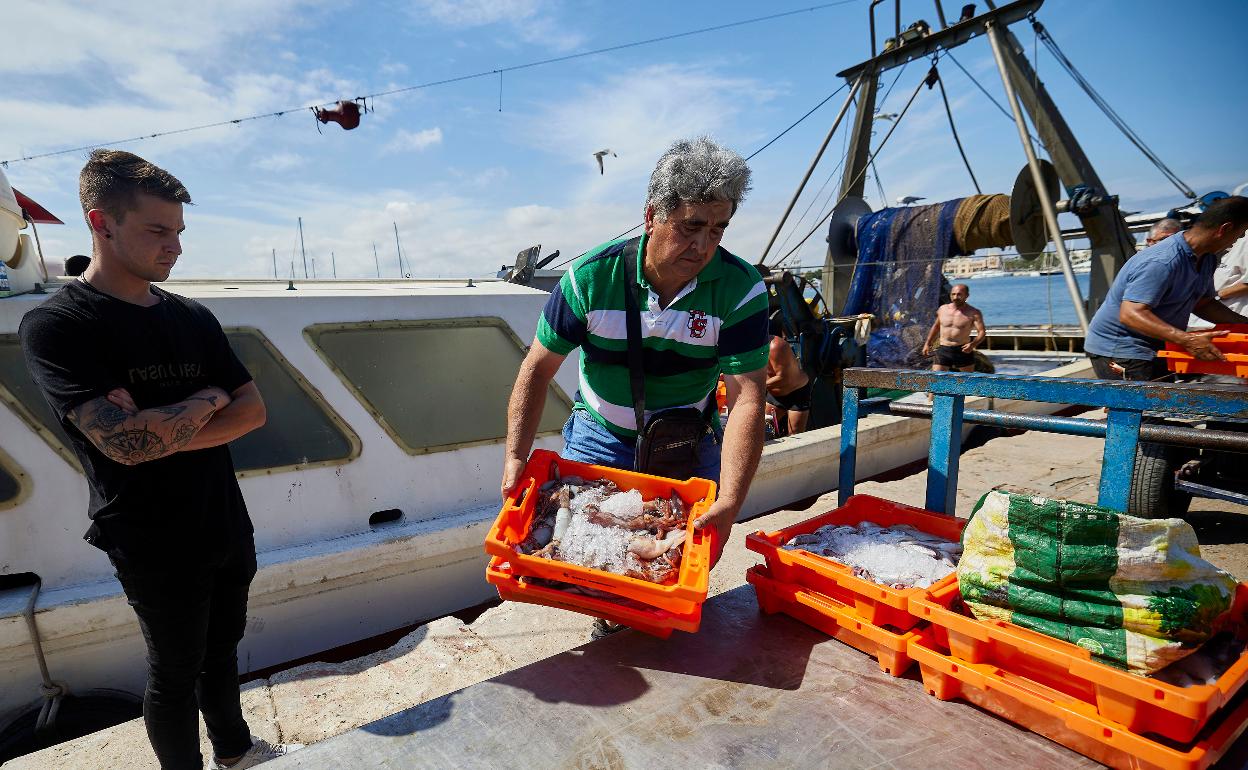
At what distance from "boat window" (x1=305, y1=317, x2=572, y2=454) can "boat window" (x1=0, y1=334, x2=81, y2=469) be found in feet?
3.83

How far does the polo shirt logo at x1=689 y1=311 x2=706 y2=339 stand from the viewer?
218 cm

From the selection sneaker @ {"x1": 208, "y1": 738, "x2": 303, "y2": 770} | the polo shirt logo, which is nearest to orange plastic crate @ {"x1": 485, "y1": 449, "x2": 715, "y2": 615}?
the polo shirt logo

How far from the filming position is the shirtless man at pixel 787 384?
19.6ft

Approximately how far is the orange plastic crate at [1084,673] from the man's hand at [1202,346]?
2511mm

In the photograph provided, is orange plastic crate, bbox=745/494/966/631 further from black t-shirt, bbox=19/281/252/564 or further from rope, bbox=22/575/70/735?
rope, bbox=22/575/70/735

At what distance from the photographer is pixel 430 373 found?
3873mm

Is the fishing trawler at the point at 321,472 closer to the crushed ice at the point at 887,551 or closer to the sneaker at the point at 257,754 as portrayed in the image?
→ the sneaker at the point at 257,754

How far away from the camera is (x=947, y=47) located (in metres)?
10.7

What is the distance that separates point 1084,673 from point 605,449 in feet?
5.11

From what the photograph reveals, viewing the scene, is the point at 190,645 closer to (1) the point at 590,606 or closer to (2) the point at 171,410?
(2) the point at 171,410

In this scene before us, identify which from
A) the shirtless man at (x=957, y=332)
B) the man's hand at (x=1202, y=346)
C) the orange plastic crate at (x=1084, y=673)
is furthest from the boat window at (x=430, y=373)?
the shirtless man at (x=957, y=332)

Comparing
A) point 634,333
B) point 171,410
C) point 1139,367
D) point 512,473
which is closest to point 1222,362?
point 1139,367

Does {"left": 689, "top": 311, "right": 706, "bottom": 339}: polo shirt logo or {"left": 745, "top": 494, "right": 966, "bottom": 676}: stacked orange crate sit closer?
{"left": 745, "top": 494, "right": 966, "bottom": 676}: stacked orange crate

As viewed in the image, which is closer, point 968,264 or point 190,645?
point 190,645
